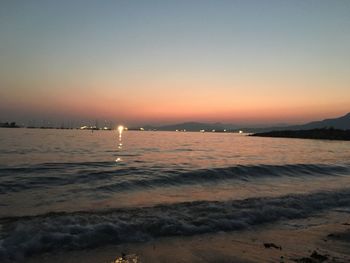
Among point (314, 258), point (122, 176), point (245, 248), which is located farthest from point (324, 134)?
point (314, 258)

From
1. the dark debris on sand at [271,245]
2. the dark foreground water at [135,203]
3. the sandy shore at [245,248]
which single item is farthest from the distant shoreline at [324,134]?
the dark debris on sand at [271,245]

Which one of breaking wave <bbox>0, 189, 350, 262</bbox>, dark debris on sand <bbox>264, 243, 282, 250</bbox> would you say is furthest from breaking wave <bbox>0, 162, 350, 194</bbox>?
dark debris on sand <bbox>264, 243, 282, 250</bbox>

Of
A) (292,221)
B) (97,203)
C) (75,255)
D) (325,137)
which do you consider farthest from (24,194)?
(325,137)

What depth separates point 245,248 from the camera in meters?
8.00

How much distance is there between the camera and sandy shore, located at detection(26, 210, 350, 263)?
7176mm

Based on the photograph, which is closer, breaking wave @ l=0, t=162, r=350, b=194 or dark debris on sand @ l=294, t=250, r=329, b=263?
dark debris on sand @ l=294, t=250, r=329, b=263

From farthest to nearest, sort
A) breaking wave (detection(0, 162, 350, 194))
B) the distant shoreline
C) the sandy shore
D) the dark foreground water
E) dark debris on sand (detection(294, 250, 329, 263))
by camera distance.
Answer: the distant shoreline, breaking wave (detection(0, 162, 350, 194)), the dark foreground water, the sandy shore, dark debris on sand (detection(294, 250, 329, 263))

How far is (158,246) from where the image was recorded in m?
8.05

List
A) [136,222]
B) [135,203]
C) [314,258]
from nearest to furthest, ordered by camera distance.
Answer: [314,258] < [136,222] < [135,203]

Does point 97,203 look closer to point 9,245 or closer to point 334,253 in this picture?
point 9,245

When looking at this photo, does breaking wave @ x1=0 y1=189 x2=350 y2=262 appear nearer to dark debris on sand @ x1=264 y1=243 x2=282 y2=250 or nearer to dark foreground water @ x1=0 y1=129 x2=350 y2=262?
dark foreground water @ x1=0 y1=129 x2=350 y2=262

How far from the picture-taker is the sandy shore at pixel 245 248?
7176mm

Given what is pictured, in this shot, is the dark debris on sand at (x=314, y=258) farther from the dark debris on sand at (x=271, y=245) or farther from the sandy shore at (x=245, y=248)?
the dark debris on sand at (x=271, y=245)

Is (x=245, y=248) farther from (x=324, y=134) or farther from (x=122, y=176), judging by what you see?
(x=324, y=134)
